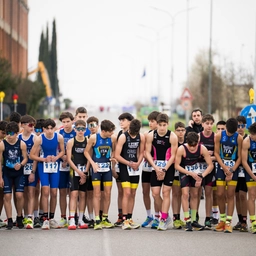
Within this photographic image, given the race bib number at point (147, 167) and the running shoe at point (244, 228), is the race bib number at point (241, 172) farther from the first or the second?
the race bib number at point (147, 167)

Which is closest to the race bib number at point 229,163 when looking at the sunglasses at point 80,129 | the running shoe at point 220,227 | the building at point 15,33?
the running shoe at point 220,227

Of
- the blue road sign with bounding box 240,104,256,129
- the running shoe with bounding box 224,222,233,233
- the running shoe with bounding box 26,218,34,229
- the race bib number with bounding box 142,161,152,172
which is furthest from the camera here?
the blue road sign with bounding box 240,104,256,129

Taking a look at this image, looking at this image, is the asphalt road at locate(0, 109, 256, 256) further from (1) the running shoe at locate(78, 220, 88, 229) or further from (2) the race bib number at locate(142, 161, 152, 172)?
(2) the race bib number at locate(142, 161, 152, 172)

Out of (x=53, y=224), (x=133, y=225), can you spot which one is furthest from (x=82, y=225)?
(x=133, y=225)

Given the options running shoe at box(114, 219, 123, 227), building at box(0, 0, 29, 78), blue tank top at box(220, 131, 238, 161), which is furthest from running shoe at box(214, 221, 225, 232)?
building at box(0, 0, 29, 78)

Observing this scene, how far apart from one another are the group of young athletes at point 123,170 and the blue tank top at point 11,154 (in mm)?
18

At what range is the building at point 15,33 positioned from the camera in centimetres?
5916

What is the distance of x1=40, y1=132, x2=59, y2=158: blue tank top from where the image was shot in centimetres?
1405

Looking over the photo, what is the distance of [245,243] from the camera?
40.0ft

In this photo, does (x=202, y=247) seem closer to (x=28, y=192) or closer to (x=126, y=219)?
(x=126, y=219)

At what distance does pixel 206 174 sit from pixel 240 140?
888 mm

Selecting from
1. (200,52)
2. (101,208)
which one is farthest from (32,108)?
(101,208)

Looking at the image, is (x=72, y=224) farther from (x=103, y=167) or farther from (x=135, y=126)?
(x=135, y=126)

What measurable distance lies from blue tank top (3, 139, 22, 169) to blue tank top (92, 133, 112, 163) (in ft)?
4.62
